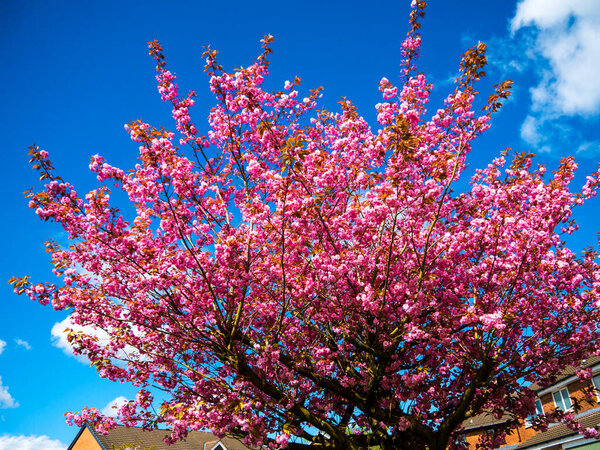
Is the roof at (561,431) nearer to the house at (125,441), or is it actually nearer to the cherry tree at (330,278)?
the cherry tree at (330,278)

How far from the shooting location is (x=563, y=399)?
23.0 meters

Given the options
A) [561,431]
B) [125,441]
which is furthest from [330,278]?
[125,441]

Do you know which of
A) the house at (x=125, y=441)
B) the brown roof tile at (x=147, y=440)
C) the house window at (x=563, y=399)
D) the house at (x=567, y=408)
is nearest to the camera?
the house at (x=567, y=408)

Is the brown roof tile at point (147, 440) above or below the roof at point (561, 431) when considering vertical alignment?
above

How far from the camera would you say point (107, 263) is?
9.40 meters

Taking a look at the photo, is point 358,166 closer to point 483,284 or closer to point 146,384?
point 483,284

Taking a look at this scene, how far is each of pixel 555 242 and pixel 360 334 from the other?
522cm

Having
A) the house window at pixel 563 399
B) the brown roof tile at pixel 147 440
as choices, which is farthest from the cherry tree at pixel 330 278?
the brown roof tile at pixel 147 440

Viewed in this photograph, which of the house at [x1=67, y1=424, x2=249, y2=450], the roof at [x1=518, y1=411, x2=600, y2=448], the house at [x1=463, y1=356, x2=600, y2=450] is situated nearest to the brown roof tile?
the house at [x1=67, y1=424, x2=249, y2=450]

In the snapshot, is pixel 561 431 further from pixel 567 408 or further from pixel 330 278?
pixel 330 278

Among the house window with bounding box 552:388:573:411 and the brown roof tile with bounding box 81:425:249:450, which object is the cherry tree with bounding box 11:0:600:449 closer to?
the house window with bounding box 552:388:573:411

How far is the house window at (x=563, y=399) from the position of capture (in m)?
22.7

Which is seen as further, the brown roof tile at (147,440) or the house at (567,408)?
the brown roof tile at (147,440)

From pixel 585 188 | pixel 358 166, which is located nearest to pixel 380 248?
pixel 358 166
